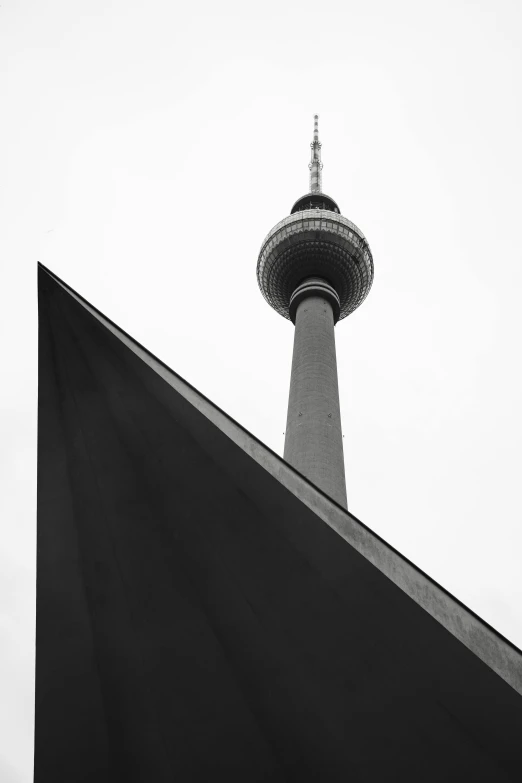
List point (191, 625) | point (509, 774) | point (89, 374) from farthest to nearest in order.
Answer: point (89, 374) → point (191, 625) → point (509, 774)

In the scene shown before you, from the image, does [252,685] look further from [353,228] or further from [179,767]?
[353,228]

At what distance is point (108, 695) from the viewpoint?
569cm

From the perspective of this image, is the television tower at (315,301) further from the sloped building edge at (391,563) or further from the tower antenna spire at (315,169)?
the sloped building edge at (391,563)

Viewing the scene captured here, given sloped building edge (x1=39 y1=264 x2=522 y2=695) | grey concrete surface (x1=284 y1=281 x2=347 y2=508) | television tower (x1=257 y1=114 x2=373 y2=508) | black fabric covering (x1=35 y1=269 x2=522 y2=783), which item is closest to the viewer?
sloped building edge (x1=39 y1=264 x2=522 y2=695)

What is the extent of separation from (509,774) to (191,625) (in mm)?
3024

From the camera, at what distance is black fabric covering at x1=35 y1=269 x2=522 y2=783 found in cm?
429

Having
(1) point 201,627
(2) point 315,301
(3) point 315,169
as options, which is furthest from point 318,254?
(1) point 201,627

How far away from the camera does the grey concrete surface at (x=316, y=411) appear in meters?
21.7

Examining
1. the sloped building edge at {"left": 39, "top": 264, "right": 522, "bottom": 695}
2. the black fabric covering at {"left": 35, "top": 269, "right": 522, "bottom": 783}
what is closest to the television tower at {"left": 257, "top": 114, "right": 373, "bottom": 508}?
the black fabric covering at {"left": 35, "top": 269, "right": 522, "bottom": 783}

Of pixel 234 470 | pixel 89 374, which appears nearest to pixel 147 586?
pixel 234 470

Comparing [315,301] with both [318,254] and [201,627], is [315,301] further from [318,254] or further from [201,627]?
[201,627]

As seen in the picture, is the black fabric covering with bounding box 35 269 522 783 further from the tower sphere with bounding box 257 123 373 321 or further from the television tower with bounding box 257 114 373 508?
the tower sphere with bounding box 257 123 373 321

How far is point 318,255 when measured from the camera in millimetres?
34406

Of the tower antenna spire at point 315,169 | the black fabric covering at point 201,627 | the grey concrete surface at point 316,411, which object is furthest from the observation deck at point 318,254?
the black fabric covering at point 201,627
